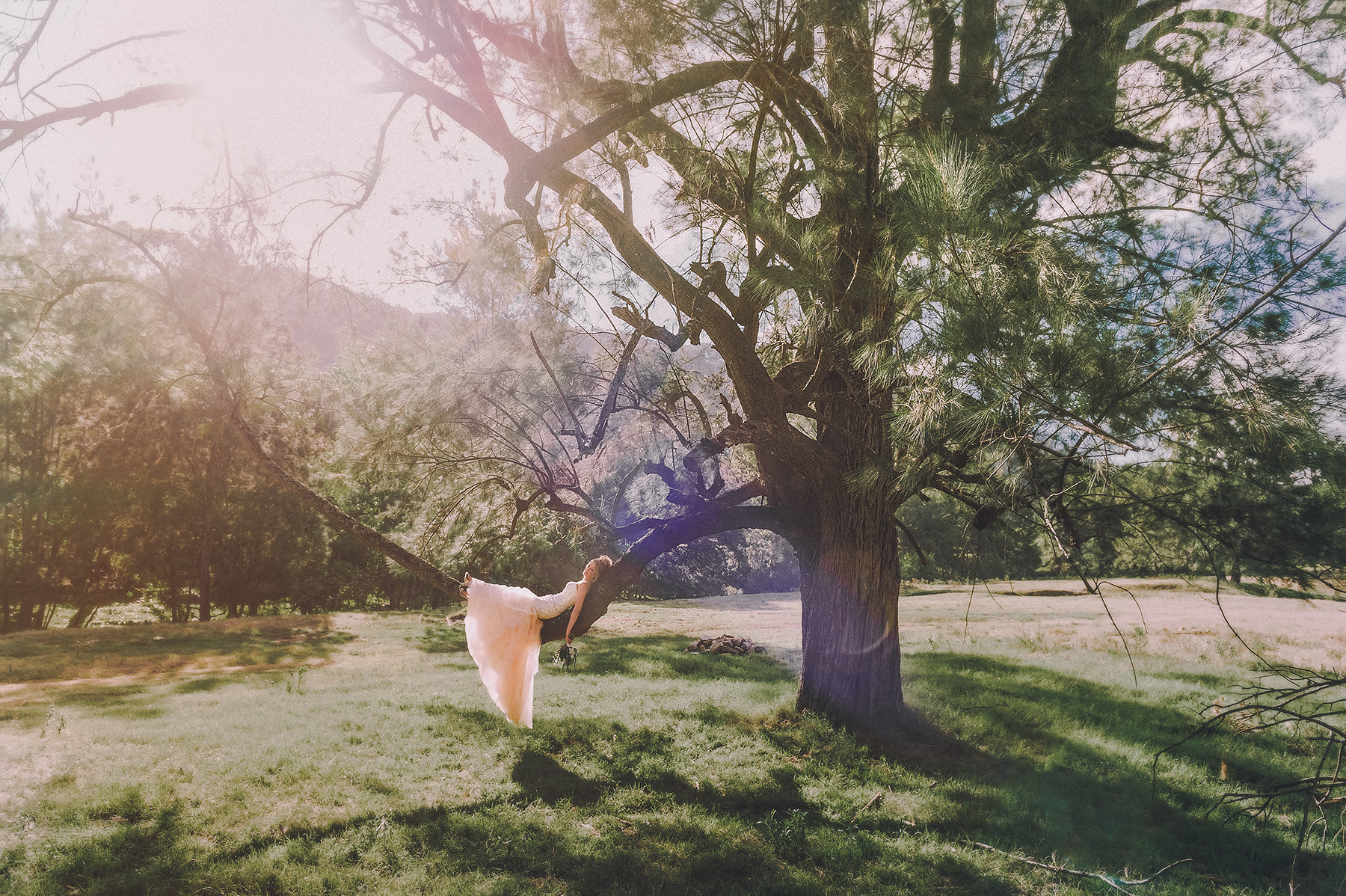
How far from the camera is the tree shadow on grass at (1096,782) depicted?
11.8ft

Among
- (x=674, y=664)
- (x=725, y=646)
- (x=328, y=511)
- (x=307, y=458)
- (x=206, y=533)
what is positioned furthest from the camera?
(x=307, y=458)

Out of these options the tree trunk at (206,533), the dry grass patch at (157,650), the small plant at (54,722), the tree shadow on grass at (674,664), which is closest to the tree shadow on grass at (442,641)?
the dry grass patch at (157,650)

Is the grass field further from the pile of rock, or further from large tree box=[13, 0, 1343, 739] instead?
the pile of rock

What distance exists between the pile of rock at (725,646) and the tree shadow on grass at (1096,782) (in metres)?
3.67

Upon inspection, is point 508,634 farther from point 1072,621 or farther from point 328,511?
point 1072,621

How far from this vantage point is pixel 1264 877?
10.9 ft

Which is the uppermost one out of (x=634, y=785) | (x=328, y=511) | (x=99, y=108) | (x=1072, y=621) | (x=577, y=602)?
(x=99, y=108)

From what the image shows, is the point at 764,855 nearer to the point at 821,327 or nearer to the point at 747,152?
the point at 821,327

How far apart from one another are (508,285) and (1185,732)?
23.3 feet

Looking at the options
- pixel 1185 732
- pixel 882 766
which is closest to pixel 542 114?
pixel 882 766

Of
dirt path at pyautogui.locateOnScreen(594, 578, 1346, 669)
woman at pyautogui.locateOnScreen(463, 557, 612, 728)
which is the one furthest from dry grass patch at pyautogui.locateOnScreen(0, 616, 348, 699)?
woman at pyautogui.locateOnScreen(463, 557, 612, 728)

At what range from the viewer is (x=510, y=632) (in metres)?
4.41

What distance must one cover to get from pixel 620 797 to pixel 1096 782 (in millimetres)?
3503

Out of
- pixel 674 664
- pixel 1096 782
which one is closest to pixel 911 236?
pixel 1096 782
